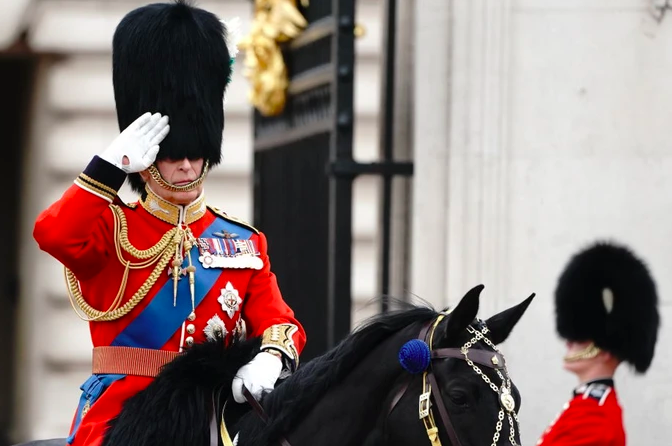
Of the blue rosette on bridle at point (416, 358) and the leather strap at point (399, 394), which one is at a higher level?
the blue rosette on bridle at point (416, 358)

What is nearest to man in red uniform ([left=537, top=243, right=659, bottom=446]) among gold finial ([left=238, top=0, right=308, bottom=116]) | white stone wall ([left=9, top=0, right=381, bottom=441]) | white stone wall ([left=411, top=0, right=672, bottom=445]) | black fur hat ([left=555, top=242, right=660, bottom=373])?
black fur hat ([left=555, top=242, right=660, bottom=373])

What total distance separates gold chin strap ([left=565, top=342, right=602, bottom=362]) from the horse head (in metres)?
1.84

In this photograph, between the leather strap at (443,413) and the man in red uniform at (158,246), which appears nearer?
the leather strap at (443,413)

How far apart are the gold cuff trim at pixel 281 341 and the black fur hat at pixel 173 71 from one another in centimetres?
52

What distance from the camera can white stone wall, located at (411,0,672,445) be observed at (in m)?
6.93

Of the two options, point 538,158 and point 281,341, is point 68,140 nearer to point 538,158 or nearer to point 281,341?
point 538,158

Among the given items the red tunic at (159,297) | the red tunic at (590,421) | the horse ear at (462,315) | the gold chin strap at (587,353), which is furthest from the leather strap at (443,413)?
the gold chin strap at (587,353)

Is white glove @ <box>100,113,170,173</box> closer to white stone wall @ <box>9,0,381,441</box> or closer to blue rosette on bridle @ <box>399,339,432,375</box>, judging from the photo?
blue rosette on bridle @ <box>399,339,432,375</box>

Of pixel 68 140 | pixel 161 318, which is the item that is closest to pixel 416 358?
pixel 161 318

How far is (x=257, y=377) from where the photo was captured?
14.3 ft

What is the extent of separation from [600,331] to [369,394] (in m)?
2.01

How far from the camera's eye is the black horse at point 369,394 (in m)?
3.99

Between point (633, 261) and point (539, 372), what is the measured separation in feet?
3.15

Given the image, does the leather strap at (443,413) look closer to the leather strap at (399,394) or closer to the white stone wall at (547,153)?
the leather strap at (399,394)
